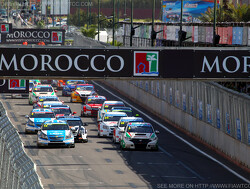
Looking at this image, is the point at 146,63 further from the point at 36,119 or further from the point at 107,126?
the point at 36,119

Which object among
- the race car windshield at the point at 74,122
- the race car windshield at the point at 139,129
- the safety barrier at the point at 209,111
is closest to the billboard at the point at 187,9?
the safety barrier at the point at 209,111

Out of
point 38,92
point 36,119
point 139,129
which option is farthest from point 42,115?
point 38,92

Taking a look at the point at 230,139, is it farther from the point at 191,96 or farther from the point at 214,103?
the point at 191,96

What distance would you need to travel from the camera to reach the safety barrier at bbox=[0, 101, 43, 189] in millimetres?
15366

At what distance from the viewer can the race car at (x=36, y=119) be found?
44.6m

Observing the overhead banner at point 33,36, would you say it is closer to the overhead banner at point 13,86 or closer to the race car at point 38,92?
the race car at point 38,92

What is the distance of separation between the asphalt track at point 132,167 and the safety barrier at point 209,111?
76cm

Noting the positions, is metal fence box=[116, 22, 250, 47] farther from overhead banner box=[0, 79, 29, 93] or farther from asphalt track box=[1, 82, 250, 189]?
overhead banner box=[0, 79, 29, 93]

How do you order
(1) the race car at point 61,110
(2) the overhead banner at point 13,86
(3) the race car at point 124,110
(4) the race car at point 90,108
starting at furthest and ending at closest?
(4) the race car at point 90,108 < (1) the race car at point 61,110 < (3) the race car at point 124,110 < (2) the overhead banner at point 13,86

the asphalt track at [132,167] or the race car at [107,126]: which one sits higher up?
the race car at [107,126]

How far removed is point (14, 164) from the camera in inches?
684

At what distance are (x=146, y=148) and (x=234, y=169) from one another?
21.7 ft

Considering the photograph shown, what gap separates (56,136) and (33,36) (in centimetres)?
7116

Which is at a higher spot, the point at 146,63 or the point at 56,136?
the point at 146,63
